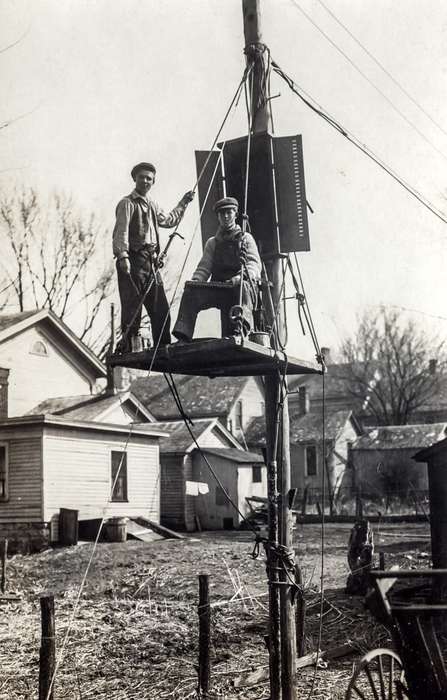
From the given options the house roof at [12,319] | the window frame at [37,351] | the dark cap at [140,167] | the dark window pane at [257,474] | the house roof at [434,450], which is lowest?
the dark window pane at [257,474]

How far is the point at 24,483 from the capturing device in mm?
23078

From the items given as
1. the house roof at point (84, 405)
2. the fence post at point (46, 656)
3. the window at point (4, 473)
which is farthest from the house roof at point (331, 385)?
the fence post at point (46, 656)

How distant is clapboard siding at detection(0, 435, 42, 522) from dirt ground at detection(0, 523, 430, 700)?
1.86 metres

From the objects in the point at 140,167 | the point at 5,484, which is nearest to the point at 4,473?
the point at 5,484

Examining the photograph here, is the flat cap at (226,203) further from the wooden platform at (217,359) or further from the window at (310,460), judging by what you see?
the window at (310,460)

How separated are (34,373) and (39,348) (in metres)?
1.11

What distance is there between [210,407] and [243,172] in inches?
1516

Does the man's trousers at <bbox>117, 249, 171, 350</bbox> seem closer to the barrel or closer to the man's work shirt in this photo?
the man's work shirt

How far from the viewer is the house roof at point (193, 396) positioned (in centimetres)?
4512

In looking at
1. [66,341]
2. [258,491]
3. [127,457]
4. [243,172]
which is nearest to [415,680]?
[243,172]

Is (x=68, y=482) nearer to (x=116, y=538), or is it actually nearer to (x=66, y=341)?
(x=116, y=538)

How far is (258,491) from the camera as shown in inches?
1329

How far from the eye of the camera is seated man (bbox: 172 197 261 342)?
20.7 ft

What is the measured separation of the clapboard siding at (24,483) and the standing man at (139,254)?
56.1 feet
